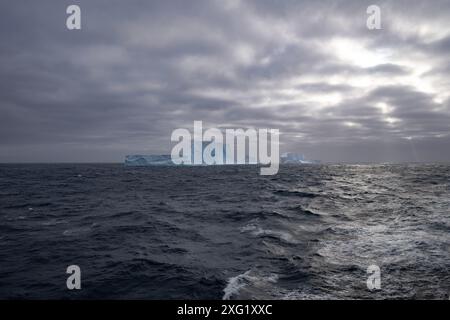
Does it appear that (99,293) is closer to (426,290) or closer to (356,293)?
(356,293)

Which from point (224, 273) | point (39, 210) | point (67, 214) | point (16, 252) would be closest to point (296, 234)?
point (224, 273)

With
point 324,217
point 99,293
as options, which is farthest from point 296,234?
point 99,293

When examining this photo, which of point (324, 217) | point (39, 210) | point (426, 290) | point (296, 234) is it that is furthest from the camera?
point (39, 210)

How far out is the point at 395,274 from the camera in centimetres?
1016

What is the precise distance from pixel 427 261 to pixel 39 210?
27.6 m

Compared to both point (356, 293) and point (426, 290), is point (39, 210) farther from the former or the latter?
point (426, 290)

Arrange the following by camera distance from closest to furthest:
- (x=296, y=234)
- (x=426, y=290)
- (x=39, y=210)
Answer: (x=426, y=290)
(x=296, y=234)
(x=39, y=210)

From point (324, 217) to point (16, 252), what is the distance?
18.3 m

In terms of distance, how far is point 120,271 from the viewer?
11.0 metres
